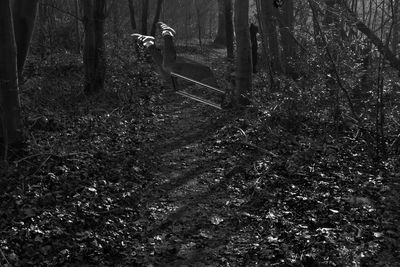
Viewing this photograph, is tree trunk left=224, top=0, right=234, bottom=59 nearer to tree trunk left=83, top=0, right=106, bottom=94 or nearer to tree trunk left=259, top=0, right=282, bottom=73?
tree trunk left=259, top=0, right=282, bottom=73

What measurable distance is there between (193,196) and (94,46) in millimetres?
7255

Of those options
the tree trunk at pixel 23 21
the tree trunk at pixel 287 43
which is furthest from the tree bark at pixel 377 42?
the tree trunk at pixel 23 21

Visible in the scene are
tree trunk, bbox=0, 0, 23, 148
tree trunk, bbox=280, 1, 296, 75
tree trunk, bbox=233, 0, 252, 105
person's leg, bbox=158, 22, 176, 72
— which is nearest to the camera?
tree trunk, bbox=0, 0, 23, 148

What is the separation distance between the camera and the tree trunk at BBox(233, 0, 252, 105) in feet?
37.4

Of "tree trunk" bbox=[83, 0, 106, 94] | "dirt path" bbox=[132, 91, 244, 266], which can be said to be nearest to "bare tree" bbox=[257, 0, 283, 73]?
"dirt path" bbox=[132, 91, 244, 266]

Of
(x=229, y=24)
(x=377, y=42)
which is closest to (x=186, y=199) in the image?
(x=377, y=42)

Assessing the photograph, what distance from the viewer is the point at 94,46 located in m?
13.0

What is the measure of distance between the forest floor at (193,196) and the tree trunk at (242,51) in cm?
152

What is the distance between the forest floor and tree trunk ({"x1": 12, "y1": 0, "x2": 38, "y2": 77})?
1722 mm

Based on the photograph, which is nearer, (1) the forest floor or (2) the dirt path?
(1) the forest floor

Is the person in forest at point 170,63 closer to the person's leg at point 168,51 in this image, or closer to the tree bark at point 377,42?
the person's leg at point 168,51

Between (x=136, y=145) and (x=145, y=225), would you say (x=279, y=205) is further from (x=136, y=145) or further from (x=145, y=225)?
(x=136, y=145)

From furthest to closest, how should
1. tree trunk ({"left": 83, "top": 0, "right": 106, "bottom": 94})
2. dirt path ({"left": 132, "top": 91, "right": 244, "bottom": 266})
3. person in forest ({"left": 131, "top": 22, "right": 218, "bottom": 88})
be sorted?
person in forest ({"left": 131, "top": 22, "right": 218, "bottom": 88})
tree trunk ({"left": 83, "top": 0, "right": 106, "bottom": 94})
dirt path ({"left": 132, "top": 91, "right": 244, "bottom": 266})

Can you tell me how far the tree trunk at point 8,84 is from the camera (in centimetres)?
665
